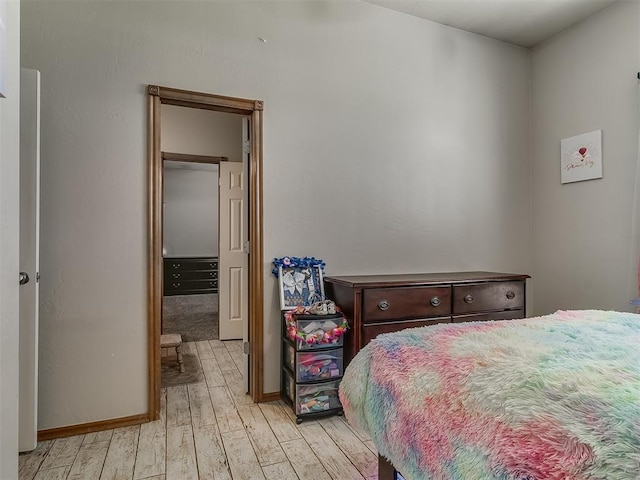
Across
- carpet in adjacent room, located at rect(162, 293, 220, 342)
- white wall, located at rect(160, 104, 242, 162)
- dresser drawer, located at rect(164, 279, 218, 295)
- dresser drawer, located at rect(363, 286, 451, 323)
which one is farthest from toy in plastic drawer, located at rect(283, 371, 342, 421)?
dresser drawer, located at rect(164, 279, 218, 295)

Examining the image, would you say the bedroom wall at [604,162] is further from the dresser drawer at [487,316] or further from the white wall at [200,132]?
the white wall at [200,132]

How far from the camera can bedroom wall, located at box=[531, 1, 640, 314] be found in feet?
9.56

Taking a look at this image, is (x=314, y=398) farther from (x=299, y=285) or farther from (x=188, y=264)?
(x=188, y=264)

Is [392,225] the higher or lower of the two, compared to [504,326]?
higher

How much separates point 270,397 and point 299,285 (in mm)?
802

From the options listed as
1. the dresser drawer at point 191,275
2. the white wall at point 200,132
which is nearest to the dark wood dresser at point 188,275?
the dresser drawer at point 191,275

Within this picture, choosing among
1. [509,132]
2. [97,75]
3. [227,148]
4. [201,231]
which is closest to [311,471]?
[97,75]

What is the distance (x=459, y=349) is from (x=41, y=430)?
231 cm

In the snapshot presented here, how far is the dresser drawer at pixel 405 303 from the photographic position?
8.08 feet

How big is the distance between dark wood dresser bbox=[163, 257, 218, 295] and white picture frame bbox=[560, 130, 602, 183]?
19.1 ft

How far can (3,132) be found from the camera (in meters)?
1.23

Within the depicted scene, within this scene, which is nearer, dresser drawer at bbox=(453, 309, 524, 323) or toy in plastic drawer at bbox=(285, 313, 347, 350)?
toy in plastic drawer at bbox=(285, 313, 347, 350)

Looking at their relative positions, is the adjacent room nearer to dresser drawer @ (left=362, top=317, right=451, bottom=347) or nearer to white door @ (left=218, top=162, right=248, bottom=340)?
dresser drawer @ (left=362, top=317, right=451, bottom=347)

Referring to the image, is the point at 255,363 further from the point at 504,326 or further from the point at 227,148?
the point at 227,148
